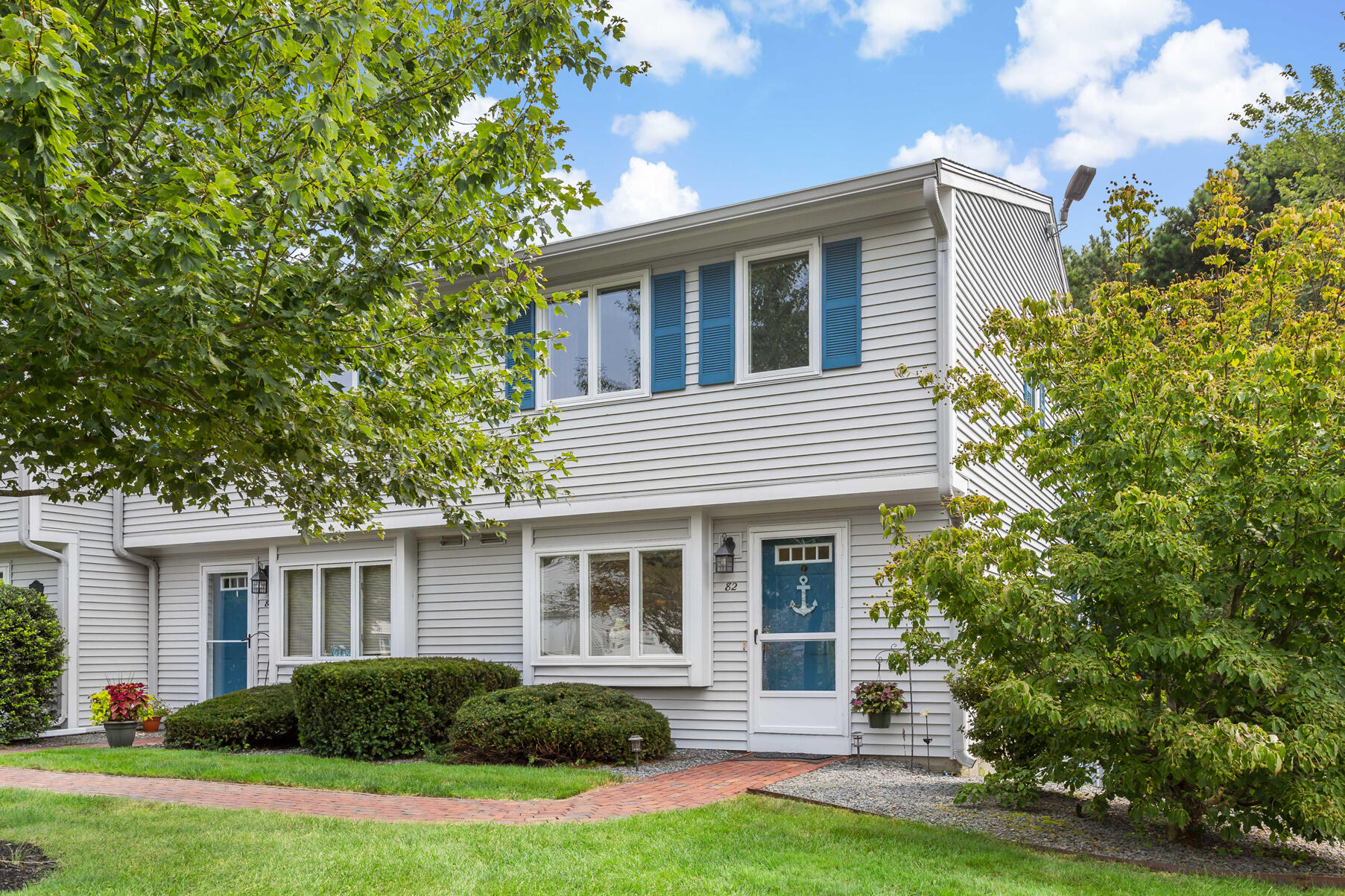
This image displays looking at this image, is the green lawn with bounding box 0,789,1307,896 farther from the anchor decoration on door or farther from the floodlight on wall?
the floodlight on wall

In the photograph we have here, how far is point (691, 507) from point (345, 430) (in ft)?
16.1

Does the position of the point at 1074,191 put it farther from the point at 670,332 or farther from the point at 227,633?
the point at 227,633

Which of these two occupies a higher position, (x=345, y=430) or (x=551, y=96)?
(x=551, y=96)

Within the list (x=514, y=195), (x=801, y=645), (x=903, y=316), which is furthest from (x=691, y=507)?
(x=514, y=195)

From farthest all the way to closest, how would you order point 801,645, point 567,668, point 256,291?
point 567,668 → point 801,645 → point 256,291

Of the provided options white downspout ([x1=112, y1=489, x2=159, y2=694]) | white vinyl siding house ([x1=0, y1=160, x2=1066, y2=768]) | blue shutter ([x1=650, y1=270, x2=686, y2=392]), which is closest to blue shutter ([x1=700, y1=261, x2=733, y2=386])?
white vinyl siding house ([x1=0, y1=160, x2=1066, y2=768])

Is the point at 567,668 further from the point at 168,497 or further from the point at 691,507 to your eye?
the point at 168,497

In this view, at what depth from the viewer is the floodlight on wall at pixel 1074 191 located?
14.0 meters

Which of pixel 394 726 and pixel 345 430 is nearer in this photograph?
pixel 345 430

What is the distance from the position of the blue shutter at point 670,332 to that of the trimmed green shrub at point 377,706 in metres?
3.80

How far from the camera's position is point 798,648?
10.1 metres

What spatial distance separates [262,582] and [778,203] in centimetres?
888

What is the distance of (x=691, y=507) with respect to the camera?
10516mm

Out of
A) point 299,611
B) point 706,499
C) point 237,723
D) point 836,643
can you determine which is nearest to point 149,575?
point 299,611
